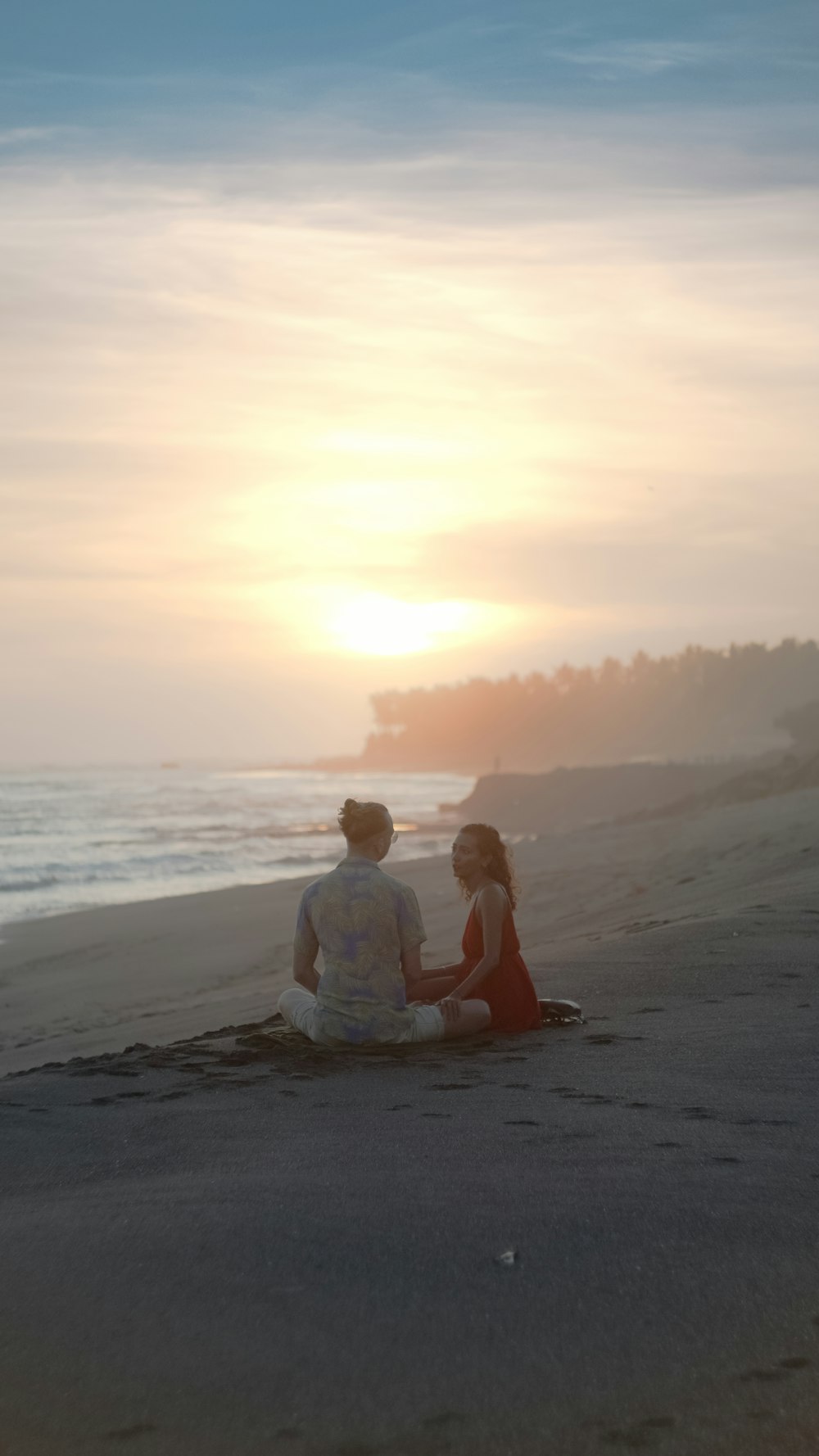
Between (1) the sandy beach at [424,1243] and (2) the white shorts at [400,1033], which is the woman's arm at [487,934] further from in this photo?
(1) the sandy beach at [424,1243]

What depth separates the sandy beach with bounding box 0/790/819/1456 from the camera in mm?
2877

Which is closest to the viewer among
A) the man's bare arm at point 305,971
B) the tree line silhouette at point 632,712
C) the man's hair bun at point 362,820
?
the man's hair bun at point 362,820

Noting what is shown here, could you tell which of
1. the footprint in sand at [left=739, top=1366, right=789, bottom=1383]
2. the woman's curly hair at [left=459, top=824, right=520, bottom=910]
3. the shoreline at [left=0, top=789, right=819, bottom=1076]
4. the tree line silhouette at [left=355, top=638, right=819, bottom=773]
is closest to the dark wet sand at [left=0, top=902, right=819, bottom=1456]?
the footprint in sand at [left=739, top=1366, right=789, bottom=1383]

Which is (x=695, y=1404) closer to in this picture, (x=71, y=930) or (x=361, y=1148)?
(x=361, y=1148)

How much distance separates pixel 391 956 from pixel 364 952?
141mm

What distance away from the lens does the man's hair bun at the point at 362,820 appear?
20.1 feet

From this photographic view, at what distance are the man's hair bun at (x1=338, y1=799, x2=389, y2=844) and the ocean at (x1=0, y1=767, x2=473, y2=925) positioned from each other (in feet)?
49.5

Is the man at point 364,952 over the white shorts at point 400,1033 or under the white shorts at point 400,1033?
over

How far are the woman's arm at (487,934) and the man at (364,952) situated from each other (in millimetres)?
93

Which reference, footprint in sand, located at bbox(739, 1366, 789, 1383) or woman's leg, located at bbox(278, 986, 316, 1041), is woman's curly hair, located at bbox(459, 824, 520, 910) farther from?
footprint in sand, located at bbox(739, 1366, 789, 1383)

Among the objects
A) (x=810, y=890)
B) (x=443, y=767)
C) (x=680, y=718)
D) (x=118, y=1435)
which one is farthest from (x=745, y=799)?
(x=443, y=767)

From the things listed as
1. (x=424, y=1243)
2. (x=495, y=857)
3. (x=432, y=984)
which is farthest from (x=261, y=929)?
(x=424, y=1243)

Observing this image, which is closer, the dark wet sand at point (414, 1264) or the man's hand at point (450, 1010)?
the dark wet sand at point (414, 1264)

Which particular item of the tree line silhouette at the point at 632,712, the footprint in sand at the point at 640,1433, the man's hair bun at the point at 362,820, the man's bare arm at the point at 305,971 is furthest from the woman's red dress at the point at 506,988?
the tree line silhouette at the point at 632,712
